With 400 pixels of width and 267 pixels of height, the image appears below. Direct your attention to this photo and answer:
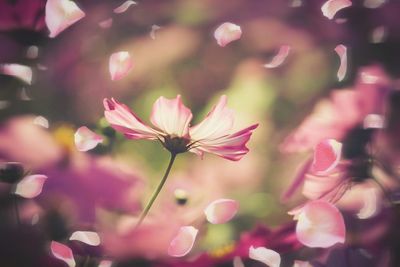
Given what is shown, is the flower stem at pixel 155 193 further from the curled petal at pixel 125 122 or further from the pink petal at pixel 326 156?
the pink petal at pixel 326 156

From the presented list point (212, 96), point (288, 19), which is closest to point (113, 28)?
point (212, 96)

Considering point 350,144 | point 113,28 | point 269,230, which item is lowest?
point 269,230

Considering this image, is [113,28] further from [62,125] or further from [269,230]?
[269,230]

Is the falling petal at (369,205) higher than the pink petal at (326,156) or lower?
lower

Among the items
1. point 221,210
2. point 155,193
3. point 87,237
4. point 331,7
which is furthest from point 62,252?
point 331,7

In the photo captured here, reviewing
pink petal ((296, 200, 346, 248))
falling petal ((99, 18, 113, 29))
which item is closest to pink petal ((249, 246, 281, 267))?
pink petal ((296, 200, 346, 248))

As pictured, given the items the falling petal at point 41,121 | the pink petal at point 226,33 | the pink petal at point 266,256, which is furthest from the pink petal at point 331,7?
the falling petal at point 41,121

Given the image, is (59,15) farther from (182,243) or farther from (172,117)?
(182,243)

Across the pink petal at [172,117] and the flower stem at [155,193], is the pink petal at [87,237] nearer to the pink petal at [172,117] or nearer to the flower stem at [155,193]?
the flower stem at [155,193]

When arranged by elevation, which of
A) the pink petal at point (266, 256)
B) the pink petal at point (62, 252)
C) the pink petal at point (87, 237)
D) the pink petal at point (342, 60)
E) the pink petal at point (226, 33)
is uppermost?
the pink petal at point (226, 33)
